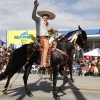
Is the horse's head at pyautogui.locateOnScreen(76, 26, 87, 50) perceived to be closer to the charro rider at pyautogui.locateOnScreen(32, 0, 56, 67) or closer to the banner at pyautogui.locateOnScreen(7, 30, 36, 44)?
the charro rider at pyautogui.locateOnScreen(32, 0, 56, 67)

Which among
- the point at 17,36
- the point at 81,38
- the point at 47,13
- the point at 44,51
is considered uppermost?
the point at 17,36

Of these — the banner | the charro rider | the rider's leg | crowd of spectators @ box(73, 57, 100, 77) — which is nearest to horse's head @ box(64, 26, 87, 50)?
the charro rider

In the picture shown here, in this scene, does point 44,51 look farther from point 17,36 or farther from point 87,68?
point 17,36

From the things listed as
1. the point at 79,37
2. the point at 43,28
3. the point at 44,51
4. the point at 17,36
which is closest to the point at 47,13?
the point at 43,28

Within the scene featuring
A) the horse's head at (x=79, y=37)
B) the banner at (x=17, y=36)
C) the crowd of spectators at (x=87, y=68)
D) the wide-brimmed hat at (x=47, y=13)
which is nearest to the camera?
the wide-brimmed hat at (x=47, y=13)

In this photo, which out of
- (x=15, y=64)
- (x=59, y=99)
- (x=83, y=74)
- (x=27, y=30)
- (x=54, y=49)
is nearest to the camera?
(x=59, y=99)

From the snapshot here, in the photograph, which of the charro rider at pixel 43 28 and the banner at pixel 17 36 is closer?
the charro rider at pixel 43 28

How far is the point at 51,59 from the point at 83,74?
10.8 m

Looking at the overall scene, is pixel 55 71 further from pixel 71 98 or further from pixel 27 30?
pixel 27 30

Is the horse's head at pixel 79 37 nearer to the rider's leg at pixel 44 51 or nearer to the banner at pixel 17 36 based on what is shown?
the rider's leg at pixel 44 51

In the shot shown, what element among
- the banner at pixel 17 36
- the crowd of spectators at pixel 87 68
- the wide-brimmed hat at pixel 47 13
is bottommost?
the crowd of spectators at pixel 87 68

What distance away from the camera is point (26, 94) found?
310 inches

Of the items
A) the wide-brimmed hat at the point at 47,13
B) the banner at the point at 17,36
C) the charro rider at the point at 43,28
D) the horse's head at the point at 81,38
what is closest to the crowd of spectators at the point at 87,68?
the horse's head at the point at 81,38

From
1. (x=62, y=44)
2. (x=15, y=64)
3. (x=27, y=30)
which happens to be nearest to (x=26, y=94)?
(x=15, y=64)
